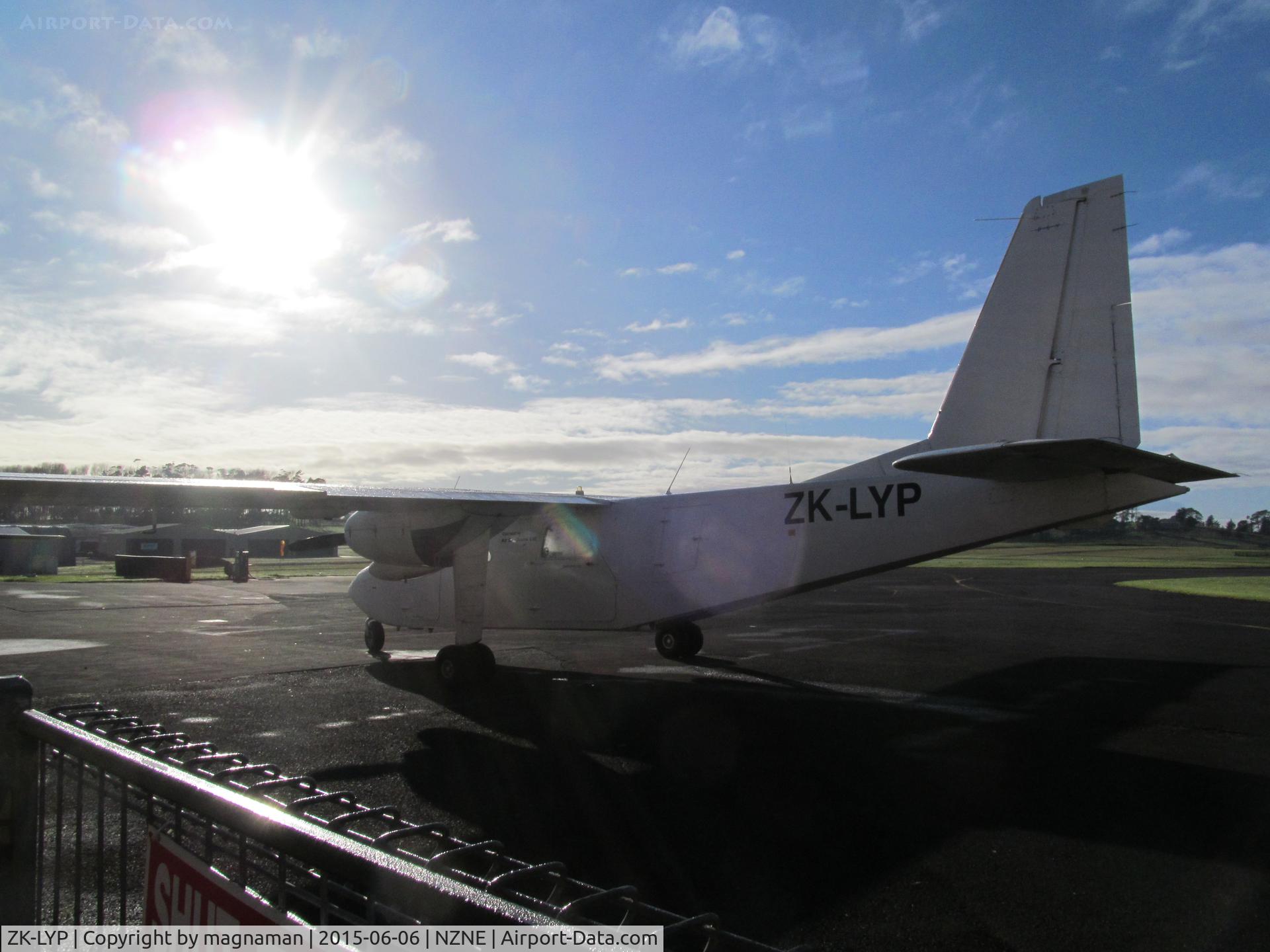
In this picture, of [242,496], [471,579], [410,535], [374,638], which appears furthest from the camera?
[374,638]

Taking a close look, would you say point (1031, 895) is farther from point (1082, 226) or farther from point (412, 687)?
point (412, 687)

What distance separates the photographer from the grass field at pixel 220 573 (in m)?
43.3

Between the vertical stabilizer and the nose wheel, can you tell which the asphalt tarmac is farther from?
the vertical stabilizer

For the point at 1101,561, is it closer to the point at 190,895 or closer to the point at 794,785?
the point at 794,785

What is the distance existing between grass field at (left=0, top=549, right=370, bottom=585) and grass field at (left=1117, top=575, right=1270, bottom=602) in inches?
1554

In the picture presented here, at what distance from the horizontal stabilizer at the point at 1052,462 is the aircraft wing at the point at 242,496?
6.21m

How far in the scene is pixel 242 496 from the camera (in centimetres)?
1135

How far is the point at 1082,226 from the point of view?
405 inches

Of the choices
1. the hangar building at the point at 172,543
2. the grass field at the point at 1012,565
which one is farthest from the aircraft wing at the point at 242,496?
the hangar building at the point at 172,543

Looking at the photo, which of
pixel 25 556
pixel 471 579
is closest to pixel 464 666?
pixel 471 579

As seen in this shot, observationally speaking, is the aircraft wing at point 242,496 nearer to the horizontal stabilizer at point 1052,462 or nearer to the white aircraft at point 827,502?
the white aircraft at point 827,502

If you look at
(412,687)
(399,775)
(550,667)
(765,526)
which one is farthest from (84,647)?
(765,526)

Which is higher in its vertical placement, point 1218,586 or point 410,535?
point 410,535

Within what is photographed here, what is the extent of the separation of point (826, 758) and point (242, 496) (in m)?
8.35
